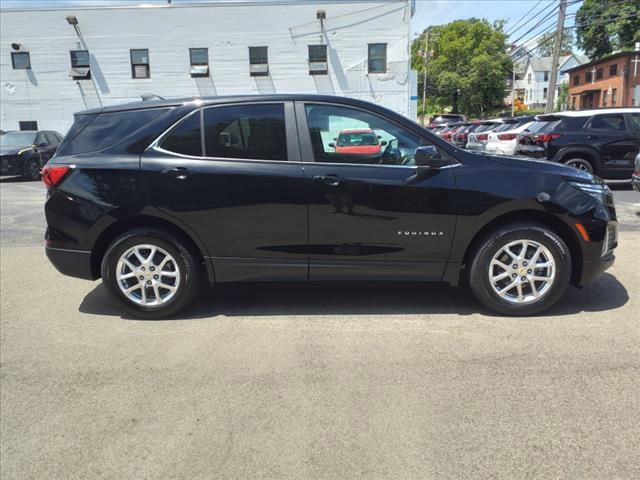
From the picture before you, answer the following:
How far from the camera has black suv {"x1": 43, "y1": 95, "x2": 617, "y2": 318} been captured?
166 inches

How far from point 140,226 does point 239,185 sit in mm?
939

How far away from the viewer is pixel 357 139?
14.8 feet

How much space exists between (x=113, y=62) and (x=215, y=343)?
2420 centimetres

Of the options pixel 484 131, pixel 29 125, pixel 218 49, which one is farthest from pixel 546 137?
pixel 29 125

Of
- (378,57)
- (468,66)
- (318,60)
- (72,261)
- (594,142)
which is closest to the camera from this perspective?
(72,261)

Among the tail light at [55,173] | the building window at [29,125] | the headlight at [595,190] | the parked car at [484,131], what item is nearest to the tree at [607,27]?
the parked car at [484,131]

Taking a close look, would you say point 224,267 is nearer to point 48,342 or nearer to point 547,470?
point 48,342

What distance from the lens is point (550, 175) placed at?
4.27m

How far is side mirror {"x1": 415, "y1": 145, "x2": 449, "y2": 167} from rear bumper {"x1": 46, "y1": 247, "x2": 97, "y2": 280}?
2.83 m

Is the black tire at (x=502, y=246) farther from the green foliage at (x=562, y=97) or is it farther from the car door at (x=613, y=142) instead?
the green foliage at (x=562, y=97)

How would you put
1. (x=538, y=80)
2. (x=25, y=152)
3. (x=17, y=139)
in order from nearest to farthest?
(x=25, y=152)
(x=17, y=139)
(x=538, y=80)

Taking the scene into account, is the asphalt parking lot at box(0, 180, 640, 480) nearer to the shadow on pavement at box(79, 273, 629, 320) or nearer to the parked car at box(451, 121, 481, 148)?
the shadow on pavement at box(79, 273, 629, 320)

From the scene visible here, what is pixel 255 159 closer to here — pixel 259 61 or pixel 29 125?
pixel 259 61

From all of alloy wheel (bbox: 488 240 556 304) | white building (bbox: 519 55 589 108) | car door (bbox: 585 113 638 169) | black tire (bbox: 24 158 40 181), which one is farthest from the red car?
white building (bbox: 519 55 589 108)
